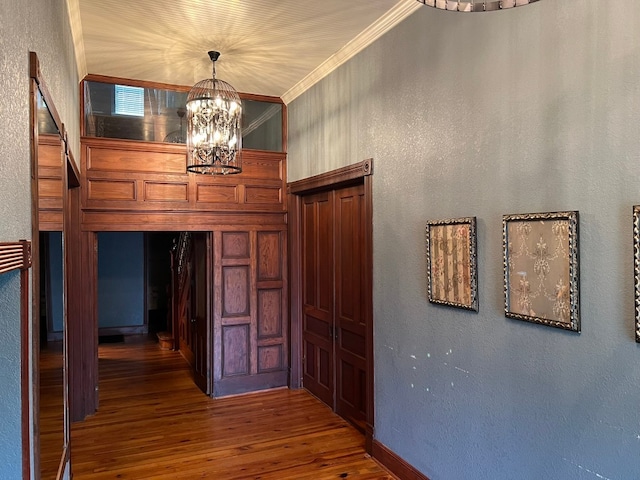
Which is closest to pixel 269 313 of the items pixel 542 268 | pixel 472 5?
pixel 542 268

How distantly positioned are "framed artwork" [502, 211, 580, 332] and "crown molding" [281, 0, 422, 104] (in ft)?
5.35

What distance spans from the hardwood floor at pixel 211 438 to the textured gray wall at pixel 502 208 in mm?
559

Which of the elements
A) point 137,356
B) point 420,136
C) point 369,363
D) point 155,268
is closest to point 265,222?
point 369,363

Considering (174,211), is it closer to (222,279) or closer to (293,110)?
(222,279)

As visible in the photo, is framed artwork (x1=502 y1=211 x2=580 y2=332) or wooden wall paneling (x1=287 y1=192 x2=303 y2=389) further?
wooden wall paneling (x1=287 y1=192 x2=303 y2=389)

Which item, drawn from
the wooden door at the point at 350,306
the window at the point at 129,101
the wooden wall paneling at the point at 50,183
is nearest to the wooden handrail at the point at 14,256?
the wooden wall paneling at the point at 50,183

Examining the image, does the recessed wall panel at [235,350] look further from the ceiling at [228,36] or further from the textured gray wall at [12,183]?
the textured gray wall at [12,183]

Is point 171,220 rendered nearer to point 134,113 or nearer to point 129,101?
point 134,113

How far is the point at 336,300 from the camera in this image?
4.39m

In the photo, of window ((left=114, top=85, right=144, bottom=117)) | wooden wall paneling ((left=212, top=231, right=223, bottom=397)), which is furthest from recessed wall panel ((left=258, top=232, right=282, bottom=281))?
window ((left=114, top=85, right=144, bottom=117))

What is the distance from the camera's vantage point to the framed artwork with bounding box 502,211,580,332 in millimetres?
2051

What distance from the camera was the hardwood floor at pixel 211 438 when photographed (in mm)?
3406

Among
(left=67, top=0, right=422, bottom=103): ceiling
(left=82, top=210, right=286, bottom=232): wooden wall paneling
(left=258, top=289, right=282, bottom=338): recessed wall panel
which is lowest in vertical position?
(left=258, top=289, right=282, bottom=338): recessed wall panel

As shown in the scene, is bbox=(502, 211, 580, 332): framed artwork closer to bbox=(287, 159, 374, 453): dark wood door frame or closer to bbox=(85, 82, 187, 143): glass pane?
bbox=(287, 159, 374, 453): dark wood door frame
